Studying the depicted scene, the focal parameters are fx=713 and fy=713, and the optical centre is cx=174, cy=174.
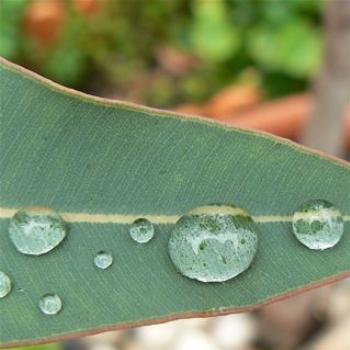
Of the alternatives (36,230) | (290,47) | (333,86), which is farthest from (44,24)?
(36,230)

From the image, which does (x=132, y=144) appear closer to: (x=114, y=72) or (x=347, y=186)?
(x=347, y=186)

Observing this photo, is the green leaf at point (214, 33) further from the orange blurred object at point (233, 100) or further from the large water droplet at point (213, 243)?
the large water droplet at point (213, 243)

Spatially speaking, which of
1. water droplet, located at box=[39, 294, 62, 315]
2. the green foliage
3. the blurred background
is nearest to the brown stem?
the blurred background

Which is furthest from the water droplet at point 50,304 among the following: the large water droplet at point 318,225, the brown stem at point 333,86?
the brown stem at point 333,86

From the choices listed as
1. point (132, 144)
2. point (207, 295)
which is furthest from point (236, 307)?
point (132, 144)

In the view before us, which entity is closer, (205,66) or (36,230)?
(36,230)

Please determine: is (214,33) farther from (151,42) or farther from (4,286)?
(4,286)
